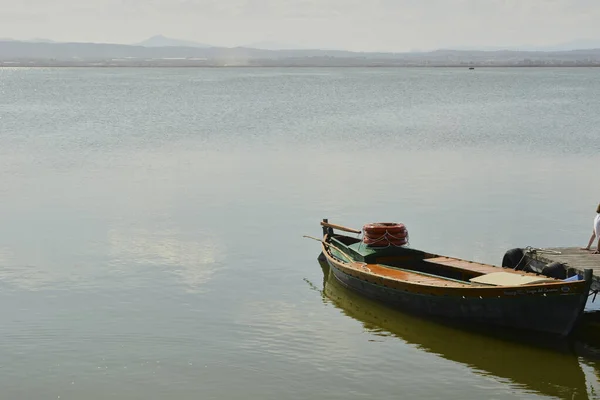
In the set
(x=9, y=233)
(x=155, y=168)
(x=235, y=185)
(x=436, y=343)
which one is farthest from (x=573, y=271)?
(x=155, y=168)

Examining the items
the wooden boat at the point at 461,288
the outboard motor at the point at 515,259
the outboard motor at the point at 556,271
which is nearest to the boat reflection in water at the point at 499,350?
the wooden boat at the point at 461,288

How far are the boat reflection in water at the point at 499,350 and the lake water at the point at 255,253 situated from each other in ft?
0.16

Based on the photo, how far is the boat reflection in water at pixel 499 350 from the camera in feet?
66.6

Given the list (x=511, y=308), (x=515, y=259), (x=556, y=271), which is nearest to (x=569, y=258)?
(x=515, y=259)

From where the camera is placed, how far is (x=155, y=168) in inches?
1902

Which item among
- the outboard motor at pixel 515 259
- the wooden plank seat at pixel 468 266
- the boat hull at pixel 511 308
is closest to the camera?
the boat hull at pixel 511 308

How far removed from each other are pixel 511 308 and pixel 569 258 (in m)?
3.56

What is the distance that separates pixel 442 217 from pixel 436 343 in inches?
494

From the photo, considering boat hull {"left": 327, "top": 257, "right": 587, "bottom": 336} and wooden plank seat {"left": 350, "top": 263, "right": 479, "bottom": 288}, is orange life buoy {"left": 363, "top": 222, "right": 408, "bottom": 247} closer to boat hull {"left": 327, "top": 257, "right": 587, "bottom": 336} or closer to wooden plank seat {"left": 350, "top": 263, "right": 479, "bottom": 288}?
wooden plank seat {"left": 350, "top": 263, "right": 479, "bottom": 288}

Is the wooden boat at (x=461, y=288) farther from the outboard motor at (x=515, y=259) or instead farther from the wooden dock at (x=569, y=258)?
the outboard motor at (x=515, y=259)

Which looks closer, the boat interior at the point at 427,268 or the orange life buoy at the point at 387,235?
the boat interior at the point at 427,268

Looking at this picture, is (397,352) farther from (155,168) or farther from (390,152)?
(390,152)

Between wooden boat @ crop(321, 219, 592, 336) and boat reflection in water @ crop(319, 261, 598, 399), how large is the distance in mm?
277

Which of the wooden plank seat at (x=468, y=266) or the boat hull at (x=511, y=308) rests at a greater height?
the wooden plank seat at (x=468, y=266)
